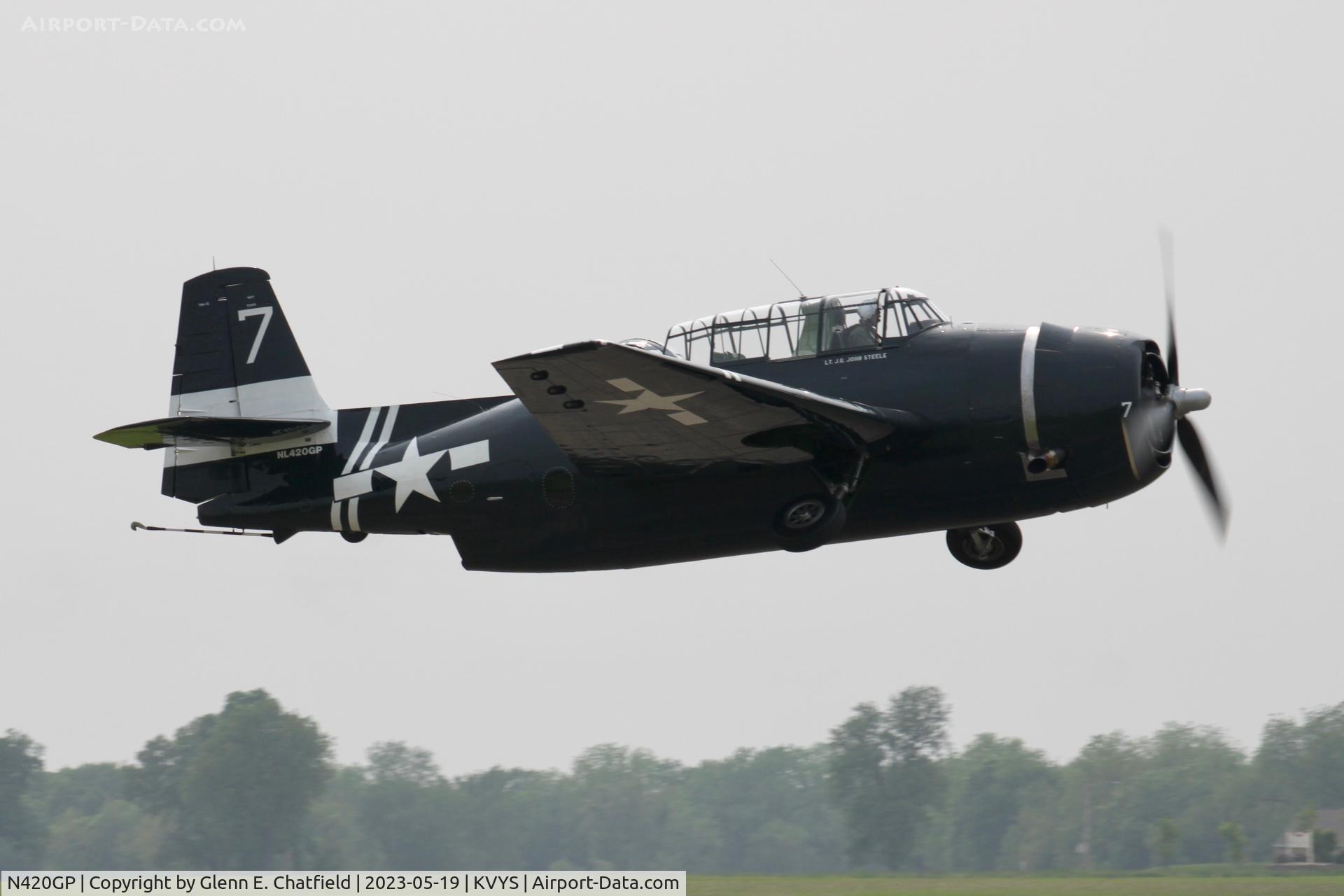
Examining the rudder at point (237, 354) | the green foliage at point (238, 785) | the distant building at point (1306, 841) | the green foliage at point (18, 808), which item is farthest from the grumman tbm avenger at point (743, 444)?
the green foliage at point (18, 808)

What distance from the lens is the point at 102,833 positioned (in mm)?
59781

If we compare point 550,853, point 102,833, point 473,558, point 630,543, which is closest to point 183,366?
point 473,558

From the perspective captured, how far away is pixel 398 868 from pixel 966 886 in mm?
24974

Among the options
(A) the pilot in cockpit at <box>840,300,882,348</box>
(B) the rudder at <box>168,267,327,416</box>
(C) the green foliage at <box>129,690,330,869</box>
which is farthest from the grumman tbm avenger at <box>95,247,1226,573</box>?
(C) the green foliage at <box>129,690,330,869</box>

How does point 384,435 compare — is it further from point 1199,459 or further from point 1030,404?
Result: point 1199,459

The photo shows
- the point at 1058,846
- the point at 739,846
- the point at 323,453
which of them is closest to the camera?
the point at 323,453

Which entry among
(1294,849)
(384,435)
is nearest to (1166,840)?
(1294,849)

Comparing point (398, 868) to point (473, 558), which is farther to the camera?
point (398, 868)

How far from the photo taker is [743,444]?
49.7 ft

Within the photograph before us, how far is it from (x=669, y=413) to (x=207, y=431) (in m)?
6.61

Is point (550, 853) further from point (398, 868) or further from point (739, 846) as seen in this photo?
point (739, 846)

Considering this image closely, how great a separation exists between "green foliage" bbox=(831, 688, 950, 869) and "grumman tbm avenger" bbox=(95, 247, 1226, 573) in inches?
1729

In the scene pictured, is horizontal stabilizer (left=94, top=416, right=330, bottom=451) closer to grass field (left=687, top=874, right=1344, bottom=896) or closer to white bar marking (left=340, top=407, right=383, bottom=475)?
white bar marking (left=340, top=407, right=383, bottom=475)

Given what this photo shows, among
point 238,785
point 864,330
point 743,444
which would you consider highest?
point 864,330
